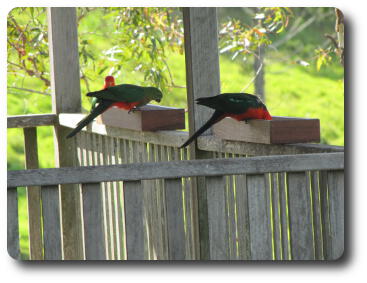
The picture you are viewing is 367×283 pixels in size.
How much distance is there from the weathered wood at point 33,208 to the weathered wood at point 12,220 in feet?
4.21

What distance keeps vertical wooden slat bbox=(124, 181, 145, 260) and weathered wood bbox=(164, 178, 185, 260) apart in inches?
2.3

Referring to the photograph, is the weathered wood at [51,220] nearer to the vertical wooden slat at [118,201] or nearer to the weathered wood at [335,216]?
the weathered wood at [335,216]

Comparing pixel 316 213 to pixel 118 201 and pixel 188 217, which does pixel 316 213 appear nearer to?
pixel 188 217

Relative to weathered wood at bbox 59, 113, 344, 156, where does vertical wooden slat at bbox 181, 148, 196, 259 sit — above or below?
below

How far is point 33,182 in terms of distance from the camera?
1.38 meters

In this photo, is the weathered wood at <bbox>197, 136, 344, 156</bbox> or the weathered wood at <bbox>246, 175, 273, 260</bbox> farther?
the weathered wood at <bbox>197, 136, 344, 156</bbox>

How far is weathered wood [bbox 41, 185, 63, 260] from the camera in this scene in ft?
4.58

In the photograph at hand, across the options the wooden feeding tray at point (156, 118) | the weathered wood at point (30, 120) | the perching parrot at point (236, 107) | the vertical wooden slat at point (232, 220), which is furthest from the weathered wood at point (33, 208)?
the perching parrot at point (236, 107)

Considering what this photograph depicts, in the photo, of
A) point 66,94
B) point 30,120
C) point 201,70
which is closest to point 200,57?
point 201,70

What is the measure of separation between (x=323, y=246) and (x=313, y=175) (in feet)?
0.53

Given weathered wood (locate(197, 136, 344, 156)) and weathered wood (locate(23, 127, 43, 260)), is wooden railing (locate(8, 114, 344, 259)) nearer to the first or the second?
weathered wood (locate(197, 136, 344, 156))

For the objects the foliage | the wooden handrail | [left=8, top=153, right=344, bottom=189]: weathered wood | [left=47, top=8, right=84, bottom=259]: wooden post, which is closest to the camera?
[left=8, top=153, right=344, bottom=189]: weathered wood

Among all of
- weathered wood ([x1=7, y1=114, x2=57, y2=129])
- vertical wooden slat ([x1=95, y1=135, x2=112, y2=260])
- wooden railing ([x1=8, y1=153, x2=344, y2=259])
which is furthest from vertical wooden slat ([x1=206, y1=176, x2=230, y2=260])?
weathered wood ([x1=7, y1=114, x2=57, y2=129])

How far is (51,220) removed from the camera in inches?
55.6
